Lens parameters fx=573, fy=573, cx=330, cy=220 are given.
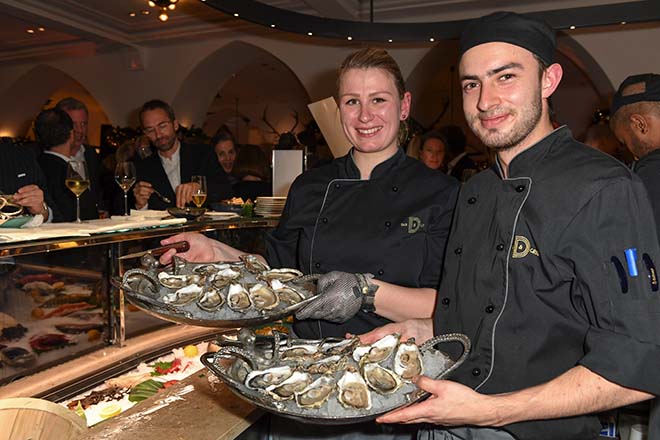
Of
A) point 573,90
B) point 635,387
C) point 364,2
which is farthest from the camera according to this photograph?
point 573,90

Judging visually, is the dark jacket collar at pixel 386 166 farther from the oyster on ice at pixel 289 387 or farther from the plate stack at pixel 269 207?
the plate stack at pixel 269 207

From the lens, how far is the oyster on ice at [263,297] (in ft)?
4.93

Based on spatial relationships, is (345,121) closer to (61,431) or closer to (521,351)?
(521,351)

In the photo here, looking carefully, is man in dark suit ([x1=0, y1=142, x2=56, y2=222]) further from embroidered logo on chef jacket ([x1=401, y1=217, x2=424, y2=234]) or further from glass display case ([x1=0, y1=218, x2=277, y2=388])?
embroidered logo on chef jacket ([x1=401, y1=217, x2=424, y2=234])

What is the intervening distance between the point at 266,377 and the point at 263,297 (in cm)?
38

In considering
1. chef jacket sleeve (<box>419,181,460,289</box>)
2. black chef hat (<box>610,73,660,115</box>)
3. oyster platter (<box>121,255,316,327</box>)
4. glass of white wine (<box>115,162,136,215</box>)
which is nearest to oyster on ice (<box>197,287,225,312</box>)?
oyster platter (<box>121,255,316,327</box>)

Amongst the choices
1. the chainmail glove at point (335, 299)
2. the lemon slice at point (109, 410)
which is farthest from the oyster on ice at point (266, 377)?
the lemon slice at point (109, 410)

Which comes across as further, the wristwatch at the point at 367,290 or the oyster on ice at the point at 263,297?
the wristwatch at the point at 367,290

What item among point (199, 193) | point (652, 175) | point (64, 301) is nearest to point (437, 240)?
point (64, 301)

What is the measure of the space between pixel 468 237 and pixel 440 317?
24cm

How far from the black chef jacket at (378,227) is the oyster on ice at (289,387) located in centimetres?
74

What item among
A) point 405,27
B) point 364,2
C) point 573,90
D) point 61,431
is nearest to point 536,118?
point 61,431

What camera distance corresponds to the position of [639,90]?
3.16m

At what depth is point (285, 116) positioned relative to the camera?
61.1 ft
